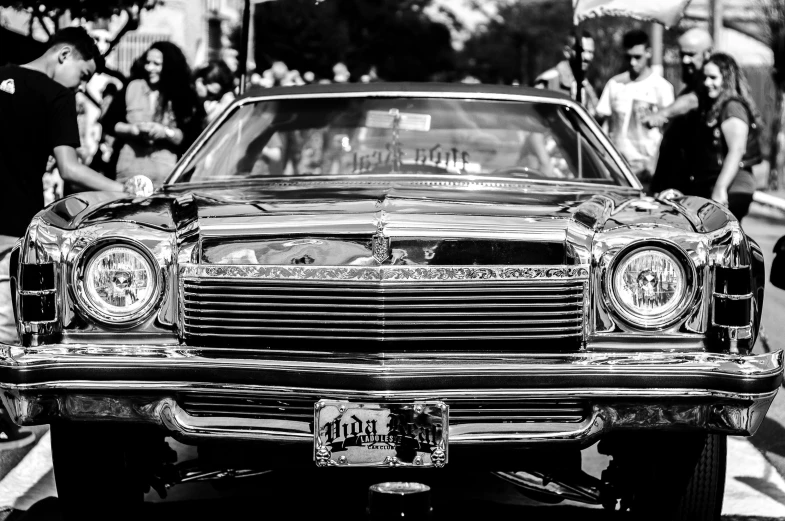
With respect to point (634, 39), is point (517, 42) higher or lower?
higher

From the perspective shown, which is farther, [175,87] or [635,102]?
[635,102]

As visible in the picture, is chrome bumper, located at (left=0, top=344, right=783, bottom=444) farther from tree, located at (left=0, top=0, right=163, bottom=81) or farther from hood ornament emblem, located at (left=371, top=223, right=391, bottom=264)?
tree, located at (left=0, top=0, right=163, bottom=81)

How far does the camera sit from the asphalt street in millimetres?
4719

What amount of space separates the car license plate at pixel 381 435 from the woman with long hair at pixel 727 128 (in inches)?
168

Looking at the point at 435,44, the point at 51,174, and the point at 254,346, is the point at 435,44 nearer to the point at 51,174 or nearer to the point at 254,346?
the point at 51,174

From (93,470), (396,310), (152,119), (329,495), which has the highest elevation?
(152,119)

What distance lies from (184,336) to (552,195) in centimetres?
150

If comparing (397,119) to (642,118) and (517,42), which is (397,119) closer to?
(642,118)

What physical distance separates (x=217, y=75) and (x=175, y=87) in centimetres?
205

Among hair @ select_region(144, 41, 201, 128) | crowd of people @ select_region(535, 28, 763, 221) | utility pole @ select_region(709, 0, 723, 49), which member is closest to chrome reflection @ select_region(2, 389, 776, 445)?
crowd of people @ select_region(535, 28, 763, 221)

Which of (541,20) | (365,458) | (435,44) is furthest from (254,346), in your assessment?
(541,20)

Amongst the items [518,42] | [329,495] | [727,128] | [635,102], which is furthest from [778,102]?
[518,42]

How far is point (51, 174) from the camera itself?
37.0ft

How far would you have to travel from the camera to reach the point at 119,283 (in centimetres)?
391
